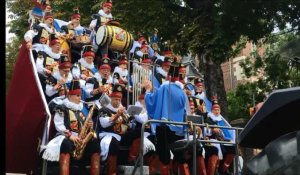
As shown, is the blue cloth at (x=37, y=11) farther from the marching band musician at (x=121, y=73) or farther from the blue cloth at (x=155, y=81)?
the blue cloth at (x=155, y=81)

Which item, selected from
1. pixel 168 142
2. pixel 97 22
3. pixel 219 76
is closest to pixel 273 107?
pixel 168 142

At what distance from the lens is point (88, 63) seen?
27.1 ft

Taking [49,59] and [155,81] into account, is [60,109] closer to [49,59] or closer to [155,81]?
[49,59]

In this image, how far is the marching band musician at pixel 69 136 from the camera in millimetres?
6414

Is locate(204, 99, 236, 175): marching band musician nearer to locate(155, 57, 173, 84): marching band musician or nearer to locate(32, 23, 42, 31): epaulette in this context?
locate(155, 57, 173, 84): marching band musician

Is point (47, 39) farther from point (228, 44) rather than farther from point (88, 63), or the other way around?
point (228, 44)

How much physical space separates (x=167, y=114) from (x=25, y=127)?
2.05 metres

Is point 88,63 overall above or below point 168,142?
above

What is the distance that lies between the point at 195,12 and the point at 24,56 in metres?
7.00

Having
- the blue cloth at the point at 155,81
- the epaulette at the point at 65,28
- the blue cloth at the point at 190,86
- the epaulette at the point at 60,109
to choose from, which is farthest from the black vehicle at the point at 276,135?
the epaulette at the point at 65,28

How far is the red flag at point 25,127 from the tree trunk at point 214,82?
7085mm

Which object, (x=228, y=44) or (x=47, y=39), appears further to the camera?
(x=228, y=44)

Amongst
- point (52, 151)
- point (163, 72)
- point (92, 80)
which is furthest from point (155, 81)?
point (52, 151)

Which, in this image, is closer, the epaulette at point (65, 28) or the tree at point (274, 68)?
the epaulette at point (65, 28)
